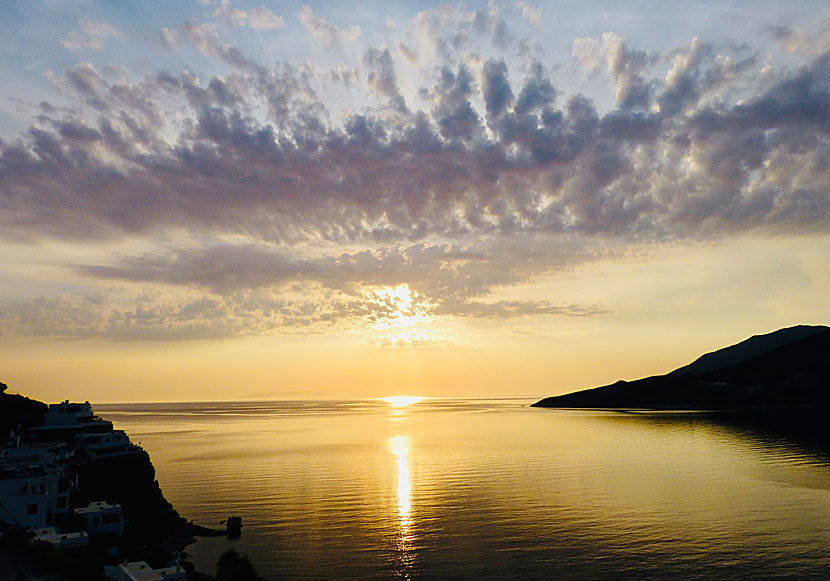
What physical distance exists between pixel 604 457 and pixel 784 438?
3174 inches

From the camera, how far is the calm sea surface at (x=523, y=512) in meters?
60.4

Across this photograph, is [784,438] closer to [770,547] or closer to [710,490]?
[710,490]

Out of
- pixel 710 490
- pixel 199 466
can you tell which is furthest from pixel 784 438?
pixel 199 466

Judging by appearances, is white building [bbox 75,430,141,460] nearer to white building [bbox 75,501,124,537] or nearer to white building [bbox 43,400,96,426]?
white building [bbox 43,400,96,426]

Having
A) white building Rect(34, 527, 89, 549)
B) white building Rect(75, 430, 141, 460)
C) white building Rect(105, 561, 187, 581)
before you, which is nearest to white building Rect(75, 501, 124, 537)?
white building Rect(34, 527, 89, 549)

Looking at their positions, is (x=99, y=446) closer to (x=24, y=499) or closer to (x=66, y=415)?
(x=66, y=415)

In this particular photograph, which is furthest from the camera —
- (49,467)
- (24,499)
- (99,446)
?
(99,446)

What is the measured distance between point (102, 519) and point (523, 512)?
198 ft

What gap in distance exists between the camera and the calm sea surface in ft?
198

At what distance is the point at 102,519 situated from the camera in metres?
66.2

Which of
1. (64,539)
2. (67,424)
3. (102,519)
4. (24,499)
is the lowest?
(102,519)

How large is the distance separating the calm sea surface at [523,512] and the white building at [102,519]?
10.5 meters

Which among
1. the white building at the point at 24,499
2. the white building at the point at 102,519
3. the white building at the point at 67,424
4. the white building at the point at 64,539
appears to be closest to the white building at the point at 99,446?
the white building at the point at 67,424

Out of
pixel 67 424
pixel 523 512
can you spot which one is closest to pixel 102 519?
pixel 67 424
